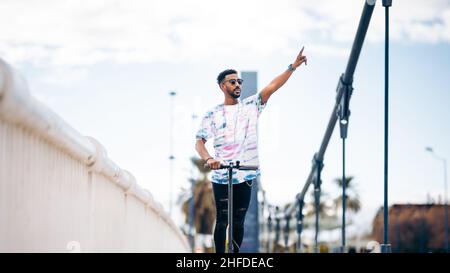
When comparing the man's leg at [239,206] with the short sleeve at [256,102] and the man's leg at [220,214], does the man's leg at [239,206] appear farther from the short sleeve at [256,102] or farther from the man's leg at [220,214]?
the short sleeve at [256,102]

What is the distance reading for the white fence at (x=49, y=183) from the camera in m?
3.91

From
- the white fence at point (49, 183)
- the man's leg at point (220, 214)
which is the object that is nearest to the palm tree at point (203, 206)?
the white fence at point (49, 183)

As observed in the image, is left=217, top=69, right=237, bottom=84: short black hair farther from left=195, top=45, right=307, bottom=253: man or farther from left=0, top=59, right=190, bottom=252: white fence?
left=0, top=59, right=190, bottom=252: white fence

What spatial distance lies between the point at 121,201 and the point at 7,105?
4.60 metres

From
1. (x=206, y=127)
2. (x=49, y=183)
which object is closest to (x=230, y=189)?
(x=206, y=127)

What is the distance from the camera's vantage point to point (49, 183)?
483 cm

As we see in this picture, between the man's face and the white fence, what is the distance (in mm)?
928

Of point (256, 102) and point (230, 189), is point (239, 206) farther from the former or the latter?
point (256, 102)

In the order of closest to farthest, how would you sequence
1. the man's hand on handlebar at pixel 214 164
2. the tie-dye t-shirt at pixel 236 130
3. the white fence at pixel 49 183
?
the white fence at pixel 49 183, the man's hand on handlebar at pixel 214 164, the tie-dye t-shirt at pixel 236 130

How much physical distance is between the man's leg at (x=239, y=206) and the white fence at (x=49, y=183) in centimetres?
97

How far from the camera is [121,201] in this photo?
26.9 ft

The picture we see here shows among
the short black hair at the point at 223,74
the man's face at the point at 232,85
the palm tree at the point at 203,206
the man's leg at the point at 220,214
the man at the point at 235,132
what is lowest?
the man's leg at the point at 220,214

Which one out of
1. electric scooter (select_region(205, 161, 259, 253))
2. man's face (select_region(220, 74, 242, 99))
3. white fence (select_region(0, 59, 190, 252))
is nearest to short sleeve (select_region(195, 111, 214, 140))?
man's face (select_region(220, 74, 242, 99))
